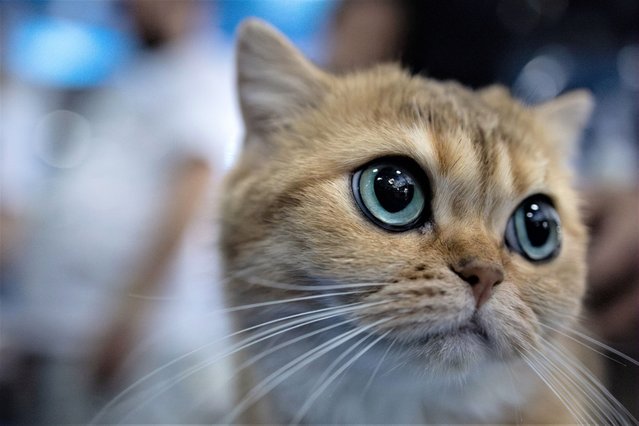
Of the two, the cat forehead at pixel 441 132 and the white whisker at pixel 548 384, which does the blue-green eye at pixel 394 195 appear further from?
the white whisker at pixel 548 384

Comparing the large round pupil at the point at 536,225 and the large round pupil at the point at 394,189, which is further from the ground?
the large round pupil at the point at 394,189

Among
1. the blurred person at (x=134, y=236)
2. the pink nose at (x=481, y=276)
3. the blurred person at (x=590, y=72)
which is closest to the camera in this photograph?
the pink nose at (x=481, y=276)

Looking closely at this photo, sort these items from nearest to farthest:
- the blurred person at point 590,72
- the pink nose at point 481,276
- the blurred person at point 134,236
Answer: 1. the pink nose at point 481,276
2. the blurred person at point 590,72
3. the blurred person at point 134,236

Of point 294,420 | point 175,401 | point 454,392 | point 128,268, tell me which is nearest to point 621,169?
point 454,392

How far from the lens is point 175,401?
0.96 metres

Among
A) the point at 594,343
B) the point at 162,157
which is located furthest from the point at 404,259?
the point at 162,157

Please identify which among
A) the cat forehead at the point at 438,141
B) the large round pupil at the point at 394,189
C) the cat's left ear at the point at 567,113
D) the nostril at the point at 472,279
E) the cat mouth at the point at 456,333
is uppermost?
the cat's left ear at the point at 567,113

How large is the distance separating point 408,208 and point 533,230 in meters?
0.15

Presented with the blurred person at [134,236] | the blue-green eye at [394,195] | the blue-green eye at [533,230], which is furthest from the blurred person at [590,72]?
the blurred person at [134,236]

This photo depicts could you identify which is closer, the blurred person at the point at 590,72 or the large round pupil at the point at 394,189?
the large round pupil at the point at 394,189

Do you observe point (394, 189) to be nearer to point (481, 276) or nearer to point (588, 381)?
point (481, 276)

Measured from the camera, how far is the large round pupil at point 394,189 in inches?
22.1

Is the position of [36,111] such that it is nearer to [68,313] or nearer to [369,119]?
[68,313]

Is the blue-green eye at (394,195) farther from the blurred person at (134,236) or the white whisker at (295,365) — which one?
the blurred person at (134,236)
